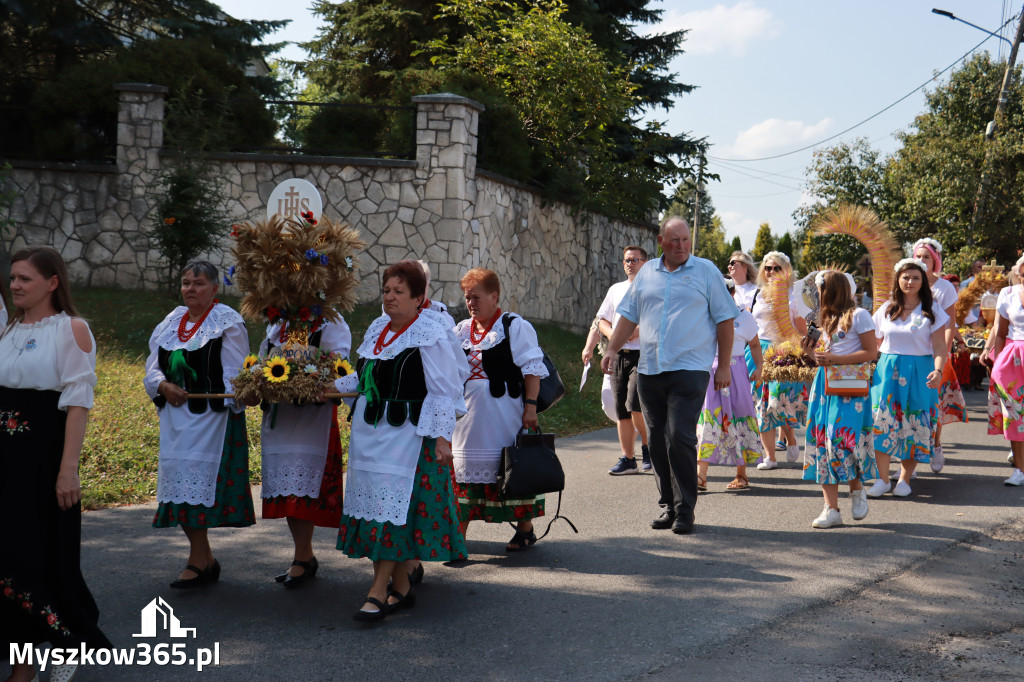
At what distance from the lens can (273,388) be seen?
16.8 feet

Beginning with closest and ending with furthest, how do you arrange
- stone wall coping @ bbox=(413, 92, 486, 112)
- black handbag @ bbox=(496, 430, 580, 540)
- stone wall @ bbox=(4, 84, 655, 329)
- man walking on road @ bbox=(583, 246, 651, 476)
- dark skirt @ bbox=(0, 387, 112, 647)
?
dark skirt @ bbox=(0, 387, 112, 647)
black handbag @ bbox=(496, 430, 580, 540)
man walking on road @ bbox=(583, 246, 651, 476)
stone wall coping @ bbox=(413, 92, 486, 112)
stone wall @ bbox=(4, 84, 655, 329)

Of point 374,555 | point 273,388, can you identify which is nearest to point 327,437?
point 273,388

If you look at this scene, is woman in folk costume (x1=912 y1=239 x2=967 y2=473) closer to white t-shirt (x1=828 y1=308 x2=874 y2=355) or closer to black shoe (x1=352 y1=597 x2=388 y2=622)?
white t-shirt (x1=828 y1=308 x2=874 y2=355)

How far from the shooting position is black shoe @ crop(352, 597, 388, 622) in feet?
16.0

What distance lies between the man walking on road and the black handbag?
8.90 feet

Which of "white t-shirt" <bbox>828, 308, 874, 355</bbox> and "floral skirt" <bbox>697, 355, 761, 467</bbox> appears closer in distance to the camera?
"white t-shirt" <bbox>828, 308, 874, 355</bbox>

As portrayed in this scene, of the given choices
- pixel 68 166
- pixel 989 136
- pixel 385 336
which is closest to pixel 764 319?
pixel 385 336

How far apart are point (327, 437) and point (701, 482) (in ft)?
14.0

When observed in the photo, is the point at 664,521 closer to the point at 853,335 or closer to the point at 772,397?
the point at 853,335

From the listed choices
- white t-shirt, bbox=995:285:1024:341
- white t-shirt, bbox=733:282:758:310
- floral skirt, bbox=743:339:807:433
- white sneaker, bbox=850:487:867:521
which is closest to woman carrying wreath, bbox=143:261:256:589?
white sneaker, bbox=850:487:867:521

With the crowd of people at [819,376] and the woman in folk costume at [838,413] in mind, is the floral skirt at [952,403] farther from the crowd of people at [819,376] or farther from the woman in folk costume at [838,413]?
the woman in folk costume at [838,413]

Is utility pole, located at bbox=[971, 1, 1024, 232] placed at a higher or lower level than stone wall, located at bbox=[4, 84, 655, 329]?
higher

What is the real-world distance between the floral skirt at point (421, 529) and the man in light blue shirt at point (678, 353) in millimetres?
2326

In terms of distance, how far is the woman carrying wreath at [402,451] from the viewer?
493cm
